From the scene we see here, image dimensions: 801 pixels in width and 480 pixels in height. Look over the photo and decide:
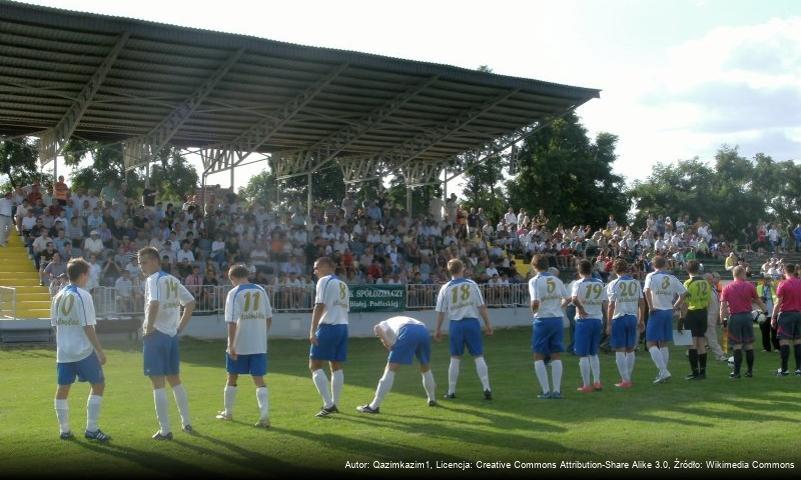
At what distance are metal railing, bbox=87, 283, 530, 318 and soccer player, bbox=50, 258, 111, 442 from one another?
12.6m

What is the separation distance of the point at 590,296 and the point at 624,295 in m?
0.80

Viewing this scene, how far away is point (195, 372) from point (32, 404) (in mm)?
4583

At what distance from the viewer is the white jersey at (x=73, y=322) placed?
9.33 meters

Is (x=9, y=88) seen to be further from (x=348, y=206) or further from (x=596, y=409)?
(x=596, y=409)

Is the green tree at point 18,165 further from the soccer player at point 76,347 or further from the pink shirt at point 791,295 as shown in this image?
the soccer player at point 76,347

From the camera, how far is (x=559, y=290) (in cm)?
1269

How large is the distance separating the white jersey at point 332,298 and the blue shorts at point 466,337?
2.02 meters

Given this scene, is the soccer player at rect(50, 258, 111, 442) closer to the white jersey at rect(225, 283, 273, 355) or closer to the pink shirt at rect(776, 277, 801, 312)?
the white jersey at rect(225, 283, 273, 355)

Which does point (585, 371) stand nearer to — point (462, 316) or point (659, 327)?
point (659, 327)

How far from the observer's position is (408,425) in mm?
10344

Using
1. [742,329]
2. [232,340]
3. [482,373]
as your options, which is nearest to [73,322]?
[232,340]

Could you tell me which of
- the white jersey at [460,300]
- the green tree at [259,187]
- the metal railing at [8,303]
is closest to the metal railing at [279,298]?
the metal railing at [8,303]

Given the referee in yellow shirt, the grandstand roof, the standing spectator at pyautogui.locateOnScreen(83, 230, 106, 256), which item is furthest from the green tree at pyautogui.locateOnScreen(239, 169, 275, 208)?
the referee in yellow shirt

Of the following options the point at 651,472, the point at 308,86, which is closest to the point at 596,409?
the point at 651,472
